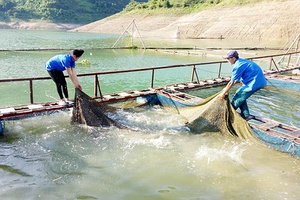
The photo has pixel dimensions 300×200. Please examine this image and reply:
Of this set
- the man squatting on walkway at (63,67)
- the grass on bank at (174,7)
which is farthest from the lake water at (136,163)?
the grass on bank at (174,7)

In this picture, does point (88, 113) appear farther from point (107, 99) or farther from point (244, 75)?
point (244, 75)

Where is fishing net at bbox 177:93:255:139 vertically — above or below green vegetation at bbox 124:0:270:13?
below

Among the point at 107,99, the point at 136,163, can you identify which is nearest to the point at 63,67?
the point at 107,99

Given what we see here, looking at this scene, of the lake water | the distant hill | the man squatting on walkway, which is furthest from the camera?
the distant hill

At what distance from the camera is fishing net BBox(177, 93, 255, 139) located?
614cm

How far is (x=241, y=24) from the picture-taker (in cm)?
5009

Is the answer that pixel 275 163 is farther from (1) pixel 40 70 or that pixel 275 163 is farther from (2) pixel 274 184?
(1) pixel 40 70

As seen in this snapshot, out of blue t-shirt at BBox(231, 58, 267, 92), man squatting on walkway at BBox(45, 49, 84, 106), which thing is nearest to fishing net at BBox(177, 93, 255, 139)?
blue t-shirt at BBox(231, 58, 267, 92)

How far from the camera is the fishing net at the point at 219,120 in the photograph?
614 cm

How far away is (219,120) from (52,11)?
114006 millimetres

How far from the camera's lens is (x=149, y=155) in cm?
548

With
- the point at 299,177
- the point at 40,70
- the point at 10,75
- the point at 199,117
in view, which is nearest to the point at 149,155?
the point at 199,117

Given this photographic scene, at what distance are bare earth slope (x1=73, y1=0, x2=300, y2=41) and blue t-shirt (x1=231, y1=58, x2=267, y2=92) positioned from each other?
4004 centimetres

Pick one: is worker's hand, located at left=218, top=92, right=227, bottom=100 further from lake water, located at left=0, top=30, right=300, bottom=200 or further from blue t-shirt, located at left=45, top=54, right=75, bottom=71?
blue t-shirt, located at left=45, top=54, right=75, bottom=71
